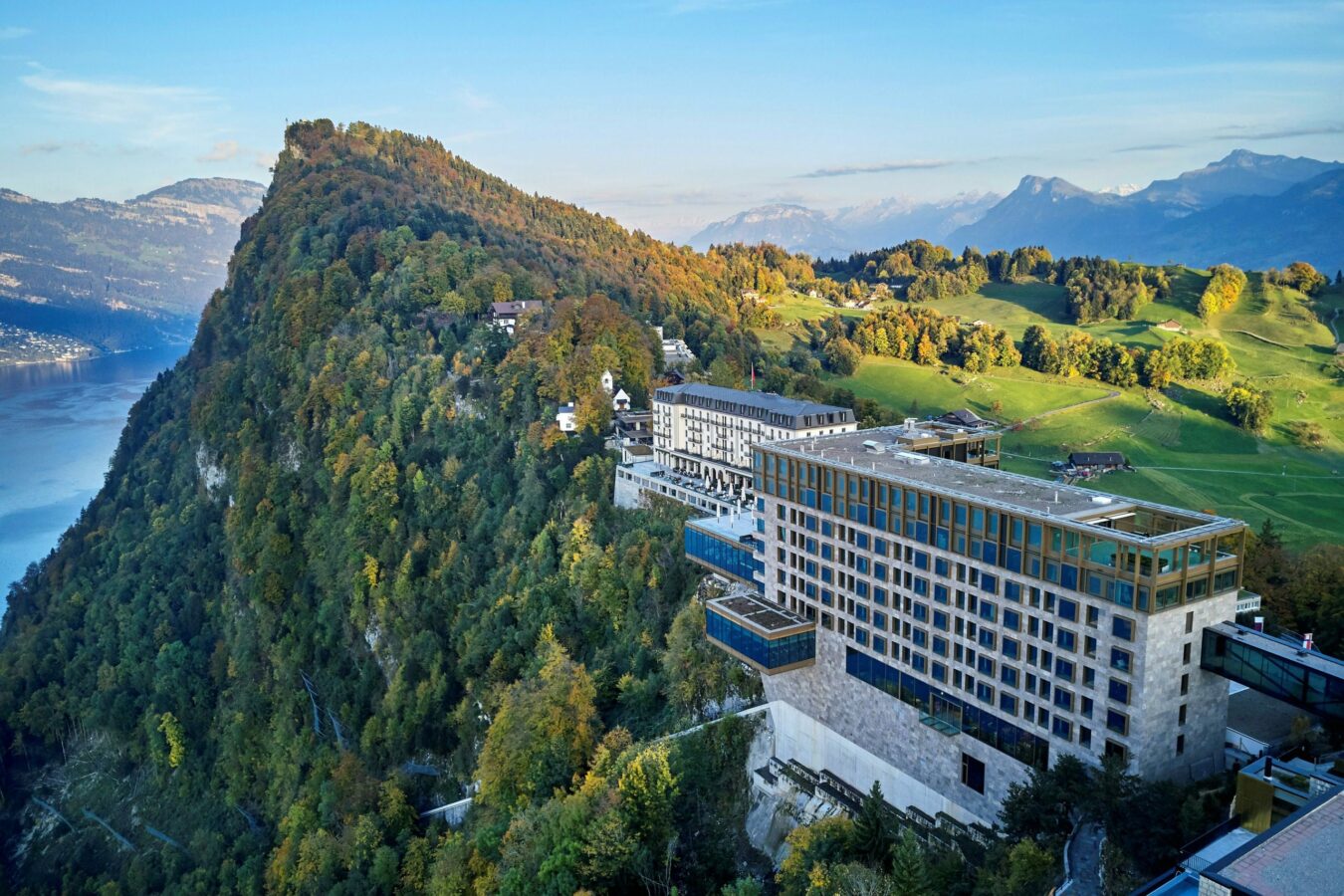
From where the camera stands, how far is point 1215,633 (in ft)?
102

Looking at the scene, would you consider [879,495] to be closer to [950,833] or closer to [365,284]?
[950,833]

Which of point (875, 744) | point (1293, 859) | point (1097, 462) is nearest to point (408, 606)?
point (875, 744)

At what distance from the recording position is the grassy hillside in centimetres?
6681

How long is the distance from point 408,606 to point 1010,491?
155 feet

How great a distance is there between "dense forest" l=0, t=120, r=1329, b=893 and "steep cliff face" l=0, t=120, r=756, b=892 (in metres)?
0.29

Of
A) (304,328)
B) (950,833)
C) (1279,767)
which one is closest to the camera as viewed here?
(1279,767)

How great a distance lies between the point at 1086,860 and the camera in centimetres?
2827

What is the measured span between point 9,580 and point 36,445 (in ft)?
264

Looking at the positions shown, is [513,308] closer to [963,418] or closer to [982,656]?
[963,418]

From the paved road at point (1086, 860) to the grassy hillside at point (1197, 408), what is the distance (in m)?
37.1

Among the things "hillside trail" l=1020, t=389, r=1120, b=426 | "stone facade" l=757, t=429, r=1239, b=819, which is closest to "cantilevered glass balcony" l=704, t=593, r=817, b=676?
"stone facade" l=757, t=429, r=1239, b=819

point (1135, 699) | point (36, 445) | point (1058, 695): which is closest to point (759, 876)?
point (1058, 695)

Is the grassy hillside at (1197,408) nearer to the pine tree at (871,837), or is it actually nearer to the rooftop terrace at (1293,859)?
the pine tree at (871,837)

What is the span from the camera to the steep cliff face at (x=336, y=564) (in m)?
59.2
